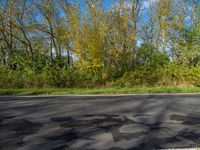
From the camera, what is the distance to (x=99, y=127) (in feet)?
22.1

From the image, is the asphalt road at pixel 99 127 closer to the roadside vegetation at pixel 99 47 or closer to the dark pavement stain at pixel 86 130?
the dark pavement stain at pixel 86 130

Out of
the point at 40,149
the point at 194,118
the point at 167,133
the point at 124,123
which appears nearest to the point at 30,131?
the point at 40,149

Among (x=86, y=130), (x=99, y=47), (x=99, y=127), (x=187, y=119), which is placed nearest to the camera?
(x=86, y=130)

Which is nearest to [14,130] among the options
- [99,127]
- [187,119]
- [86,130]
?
[86,130]

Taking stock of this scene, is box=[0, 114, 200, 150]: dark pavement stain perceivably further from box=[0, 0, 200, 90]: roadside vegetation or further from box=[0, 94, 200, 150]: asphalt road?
box=[0, 0, 200, 90]: roadside vegetation

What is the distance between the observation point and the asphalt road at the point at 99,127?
538 centimetres

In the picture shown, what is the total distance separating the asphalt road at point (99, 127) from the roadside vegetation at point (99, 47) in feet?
34.9

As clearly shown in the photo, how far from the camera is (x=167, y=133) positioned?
616 cm

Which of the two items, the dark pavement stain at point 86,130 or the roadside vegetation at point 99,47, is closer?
the dark pavement stain at point 86,130

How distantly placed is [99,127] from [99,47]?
15.9 metres

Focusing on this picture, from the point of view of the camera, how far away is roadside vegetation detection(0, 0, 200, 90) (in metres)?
21.5

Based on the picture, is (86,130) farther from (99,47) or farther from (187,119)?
(99,47)

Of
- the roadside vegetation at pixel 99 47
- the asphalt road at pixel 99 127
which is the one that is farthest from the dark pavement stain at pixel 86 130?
the roadside vegetation at pixel 99 47

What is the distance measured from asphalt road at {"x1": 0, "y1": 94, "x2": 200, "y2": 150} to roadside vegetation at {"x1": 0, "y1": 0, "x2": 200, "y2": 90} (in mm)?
10632
